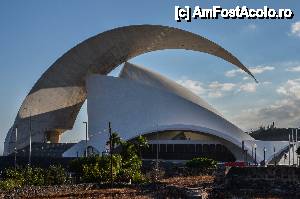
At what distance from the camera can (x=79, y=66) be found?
64.2 m

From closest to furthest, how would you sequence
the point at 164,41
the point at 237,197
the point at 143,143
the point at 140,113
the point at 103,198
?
the point at 237,197
the point at 103,198
the point at 143,143
the point at 140,113
the point at 164,41

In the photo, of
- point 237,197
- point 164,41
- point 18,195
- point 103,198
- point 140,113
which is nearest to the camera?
point 237,197

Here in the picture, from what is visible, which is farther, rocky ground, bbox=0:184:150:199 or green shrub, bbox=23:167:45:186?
green shrub, bbox=23:167:45:186

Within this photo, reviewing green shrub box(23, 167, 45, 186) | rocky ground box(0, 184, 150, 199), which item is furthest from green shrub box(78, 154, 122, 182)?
rocky ground box(0, 184, 150, 199)

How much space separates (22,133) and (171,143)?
19.1 meters

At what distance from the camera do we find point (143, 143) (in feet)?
158

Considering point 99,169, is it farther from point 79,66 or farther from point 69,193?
point 79,66

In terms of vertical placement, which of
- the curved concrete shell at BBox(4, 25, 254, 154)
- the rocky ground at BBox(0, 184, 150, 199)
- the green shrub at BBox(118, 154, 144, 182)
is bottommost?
the rocky ground at BBox(0, 184, 150, 199)

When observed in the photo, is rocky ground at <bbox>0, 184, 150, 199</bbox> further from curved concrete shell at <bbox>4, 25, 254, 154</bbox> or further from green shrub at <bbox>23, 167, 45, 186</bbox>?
curved concrete shell at <bbox>4, 25, 254, 154</bbox>

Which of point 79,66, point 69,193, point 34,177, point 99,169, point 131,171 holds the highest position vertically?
point 79,66

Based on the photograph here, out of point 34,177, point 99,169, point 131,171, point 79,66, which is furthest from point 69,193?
point 79,66

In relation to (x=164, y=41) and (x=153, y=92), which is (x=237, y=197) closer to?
(x=153, y=92)

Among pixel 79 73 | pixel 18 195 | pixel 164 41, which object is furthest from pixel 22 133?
pixel 18 195

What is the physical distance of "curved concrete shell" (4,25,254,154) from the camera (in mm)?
62250
